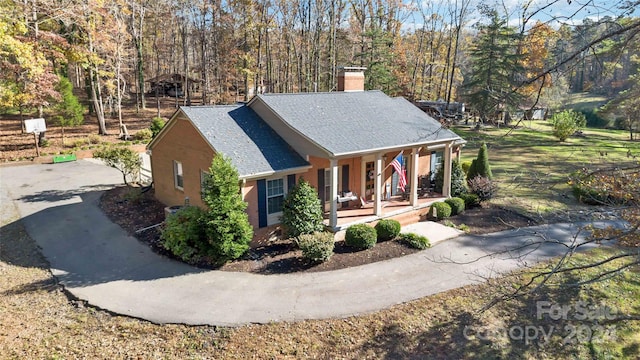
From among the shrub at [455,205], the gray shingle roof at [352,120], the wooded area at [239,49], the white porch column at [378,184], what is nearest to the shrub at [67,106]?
the wooded area at [239,49]

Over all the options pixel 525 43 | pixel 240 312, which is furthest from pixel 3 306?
pixel 525 43

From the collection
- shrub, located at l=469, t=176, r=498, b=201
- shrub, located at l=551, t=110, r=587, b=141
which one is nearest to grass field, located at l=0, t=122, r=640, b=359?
shrub, located at l=469, t=176, r=498, b=201

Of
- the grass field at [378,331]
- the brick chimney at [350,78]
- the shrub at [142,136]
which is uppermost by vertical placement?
the brick chimney at [350,78]

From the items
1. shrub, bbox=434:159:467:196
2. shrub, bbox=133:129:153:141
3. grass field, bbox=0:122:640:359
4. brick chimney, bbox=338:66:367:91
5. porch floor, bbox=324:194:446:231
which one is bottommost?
grass field, bbox=0:122:640:359

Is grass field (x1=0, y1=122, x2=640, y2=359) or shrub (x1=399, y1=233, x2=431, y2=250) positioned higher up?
shrub (x1=399, y1=233, x2=431, y2=250)

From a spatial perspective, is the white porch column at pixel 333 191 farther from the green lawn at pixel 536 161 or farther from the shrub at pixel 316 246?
the green lawn at pixel 536 161

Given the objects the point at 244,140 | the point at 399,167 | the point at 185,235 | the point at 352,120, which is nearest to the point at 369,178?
the point at 399,167

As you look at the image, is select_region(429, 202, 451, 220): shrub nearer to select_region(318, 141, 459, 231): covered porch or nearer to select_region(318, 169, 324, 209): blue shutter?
select_region(318, 141, 459, 231): covered porch
